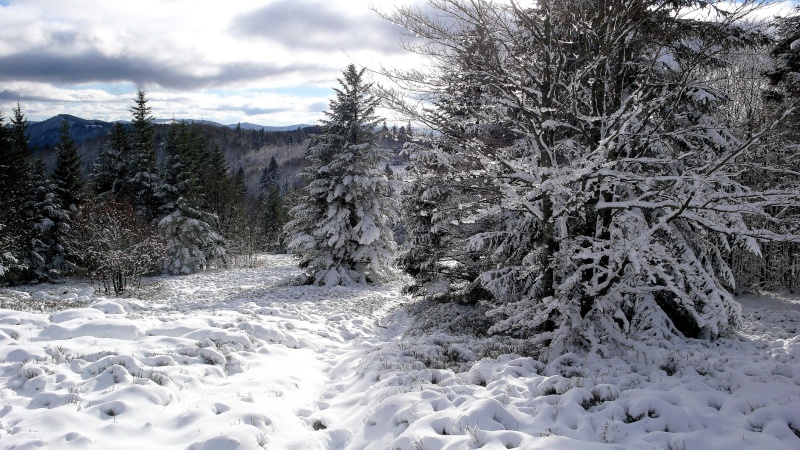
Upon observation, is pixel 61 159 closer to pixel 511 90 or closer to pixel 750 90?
pixel 511 90

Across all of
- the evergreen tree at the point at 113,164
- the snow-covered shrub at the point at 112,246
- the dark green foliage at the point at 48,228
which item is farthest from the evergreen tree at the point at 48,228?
the snow-covered shrub at the point at 112,246

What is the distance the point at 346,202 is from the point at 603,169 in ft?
50.9

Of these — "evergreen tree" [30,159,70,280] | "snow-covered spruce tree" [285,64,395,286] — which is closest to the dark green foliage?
"evergreen tree" [30,159,70,280]

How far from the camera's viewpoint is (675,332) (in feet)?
27.8

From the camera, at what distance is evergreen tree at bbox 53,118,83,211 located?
95.6 feet

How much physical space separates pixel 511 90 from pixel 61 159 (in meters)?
34.6

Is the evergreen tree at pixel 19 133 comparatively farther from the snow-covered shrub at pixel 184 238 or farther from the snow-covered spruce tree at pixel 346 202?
the snow-covered spruce tree at pixel 346 202

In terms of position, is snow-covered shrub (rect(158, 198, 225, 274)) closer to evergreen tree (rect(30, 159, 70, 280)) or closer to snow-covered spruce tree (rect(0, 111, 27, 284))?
evergreen tree (rect(30, 159, 70, 280))

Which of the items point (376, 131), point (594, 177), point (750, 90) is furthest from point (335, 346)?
point (750, 90)

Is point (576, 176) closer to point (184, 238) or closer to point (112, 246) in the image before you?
point (112, 246)

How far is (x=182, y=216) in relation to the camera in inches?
1155

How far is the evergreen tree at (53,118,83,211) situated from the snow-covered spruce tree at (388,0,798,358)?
32079mm

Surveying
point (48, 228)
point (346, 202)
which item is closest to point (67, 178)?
point (48, 228)

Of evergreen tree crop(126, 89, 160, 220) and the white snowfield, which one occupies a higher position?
evergreen tree crop(126, 89, 160, 220)
